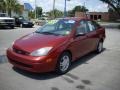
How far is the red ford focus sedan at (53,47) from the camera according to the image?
20.0 feet

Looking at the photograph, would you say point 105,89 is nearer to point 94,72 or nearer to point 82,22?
point 94,72

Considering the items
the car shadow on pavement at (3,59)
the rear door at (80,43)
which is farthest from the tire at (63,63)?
the car shadow on pavement at (3,59)

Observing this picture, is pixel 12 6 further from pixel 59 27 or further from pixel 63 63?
pixel 63 63

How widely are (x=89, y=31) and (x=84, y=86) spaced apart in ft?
10.6

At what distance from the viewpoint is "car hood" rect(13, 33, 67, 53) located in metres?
6.34

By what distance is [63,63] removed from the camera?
22.0 feet

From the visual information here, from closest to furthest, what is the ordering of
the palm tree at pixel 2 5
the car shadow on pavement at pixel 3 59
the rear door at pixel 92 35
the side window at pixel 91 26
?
the car shadow on pavement at pixel 3 59 < the rear door at pixel 92 35 < the side window at pixel 91 26 < the palm tree at pixel 2 5

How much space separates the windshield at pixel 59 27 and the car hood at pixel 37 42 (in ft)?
1.33

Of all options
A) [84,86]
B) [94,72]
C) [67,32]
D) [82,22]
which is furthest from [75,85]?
[82,22]

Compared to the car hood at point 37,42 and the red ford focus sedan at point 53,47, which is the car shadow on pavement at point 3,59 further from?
the car hood at point 37,42

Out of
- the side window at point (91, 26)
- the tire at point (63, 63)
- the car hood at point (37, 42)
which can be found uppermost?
the side window at point (91, 26)

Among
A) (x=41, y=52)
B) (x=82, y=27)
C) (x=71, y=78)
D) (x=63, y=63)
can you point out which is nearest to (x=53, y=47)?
(x=41, y=52)

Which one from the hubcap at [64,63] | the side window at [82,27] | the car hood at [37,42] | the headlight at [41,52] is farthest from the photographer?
the side window at [82,27]

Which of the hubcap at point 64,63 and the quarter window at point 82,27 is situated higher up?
the quarter window at point 82,27
